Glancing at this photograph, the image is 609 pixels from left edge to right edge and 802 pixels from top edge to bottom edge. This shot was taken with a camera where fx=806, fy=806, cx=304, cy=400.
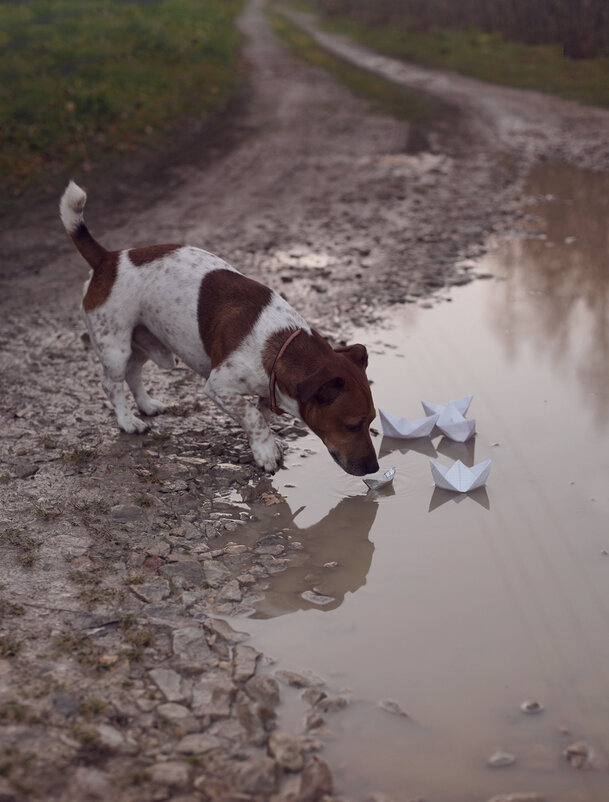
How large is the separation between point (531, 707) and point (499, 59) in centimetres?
2133

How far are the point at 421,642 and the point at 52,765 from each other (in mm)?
1467

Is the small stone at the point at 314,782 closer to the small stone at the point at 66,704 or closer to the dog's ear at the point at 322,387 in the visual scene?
the small stone at the point at 66,704

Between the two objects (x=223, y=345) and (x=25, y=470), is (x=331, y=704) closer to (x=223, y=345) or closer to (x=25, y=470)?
(x=223, y=345)

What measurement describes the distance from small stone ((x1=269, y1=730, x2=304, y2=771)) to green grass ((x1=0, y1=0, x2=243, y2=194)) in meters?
9.06

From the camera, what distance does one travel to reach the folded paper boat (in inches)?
191

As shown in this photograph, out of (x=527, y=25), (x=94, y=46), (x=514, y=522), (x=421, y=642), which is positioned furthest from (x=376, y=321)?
(x=527, y=25)

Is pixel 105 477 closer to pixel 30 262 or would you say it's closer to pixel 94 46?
pixel 30 262

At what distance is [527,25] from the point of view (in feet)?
74.1

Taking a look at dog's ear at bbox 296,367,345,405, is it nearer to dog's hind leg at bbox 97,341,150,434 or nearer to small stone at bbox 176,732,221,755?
dog's hind leg at bbox 97,341,150,434

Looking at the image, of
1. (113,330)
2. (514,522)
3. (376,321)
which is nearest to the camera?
(514,522)

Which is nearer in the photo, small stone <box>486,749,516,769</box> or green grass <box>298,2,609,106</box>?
small stone <box>486,749,516,769</box>

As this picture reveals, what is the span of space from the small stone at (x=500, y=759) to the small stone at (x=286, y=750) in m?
0.63

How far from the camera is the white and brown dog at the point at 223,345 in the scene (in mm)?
4184

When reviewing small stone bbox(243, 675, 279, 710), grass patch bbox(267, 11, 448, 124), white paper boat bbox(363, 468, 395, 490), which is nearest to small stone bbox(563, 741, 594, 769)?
small stone bbox(243, 675, 279, 710)
